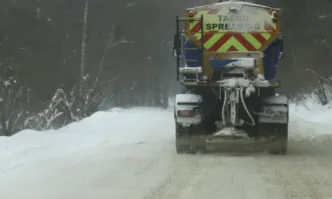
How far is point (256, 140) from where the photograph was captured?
36.7 feet

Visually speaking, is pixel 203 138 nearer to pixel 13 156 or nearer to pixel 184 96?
pixel 184 96

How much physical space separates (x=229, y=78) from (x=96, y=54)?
29.4 meters

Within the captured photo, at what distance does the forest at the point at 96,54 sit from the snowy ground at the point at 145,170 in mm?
6458

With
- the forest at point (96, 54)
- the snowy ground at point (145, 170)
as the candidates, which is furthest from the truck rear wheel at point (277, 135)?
the forest at point (96, 54)

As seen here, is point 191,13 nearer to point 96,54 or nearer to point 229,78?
point 229,78

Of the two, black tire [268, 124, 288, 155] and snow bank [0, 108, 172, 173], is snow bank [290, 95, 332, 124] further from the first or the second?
black tire [268, 124, 288, 155]

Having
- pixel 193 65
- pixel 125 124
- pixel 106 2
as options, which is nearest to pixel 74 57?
pixel 106 2

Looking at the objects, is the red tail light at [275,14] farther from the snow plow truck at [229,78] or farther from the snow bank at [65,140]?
the snow bank at [65,140]

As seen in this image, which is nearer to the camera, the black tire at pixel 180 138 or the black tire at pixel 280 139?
the black tire at pixel 280 139

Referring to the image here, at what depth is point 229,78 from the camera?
34.8ft

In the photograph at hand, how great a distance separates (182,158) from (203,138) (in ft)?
3.25

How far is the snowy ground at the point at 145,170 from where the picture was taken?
23.2 ft

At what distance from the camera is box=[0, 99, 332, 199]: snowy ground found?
23.2 ft

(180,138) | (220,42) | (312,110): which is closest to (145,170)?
(180,138)
